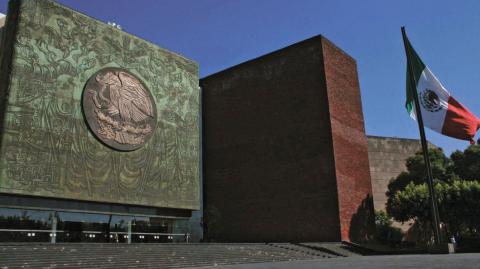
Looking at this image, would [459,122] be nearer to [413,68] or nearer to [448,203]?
[413,68]

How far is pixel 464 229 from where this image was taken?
29.3 meters

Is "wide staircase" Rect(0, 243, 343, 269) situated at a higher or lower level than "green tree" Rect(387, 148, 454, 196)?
lower

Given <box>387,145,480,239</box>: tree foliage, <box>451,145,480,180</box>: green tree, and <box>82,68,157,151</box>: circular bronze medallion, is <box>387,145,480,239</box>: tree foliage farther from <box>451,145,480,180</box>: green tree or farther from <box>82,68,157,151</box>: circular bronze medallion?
<box>82,68,157,151</box>: circular bronze medallion

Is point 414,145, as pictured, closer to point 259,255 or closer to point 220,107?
point 220,107

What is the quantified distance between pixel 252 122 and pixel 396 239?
44.5 ft

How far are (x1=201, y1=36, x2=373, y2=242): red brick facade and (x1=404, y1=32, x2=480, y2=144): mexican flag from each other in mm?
6298

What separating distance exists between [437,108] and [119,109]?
1229 cm

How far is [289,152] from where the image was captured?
24.3 meters

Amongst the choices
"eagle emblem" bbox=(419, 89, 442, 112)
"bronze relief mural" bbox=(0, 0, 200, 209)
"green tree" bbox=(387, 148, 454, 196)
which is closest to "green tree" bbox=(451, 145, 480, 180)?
"green tree" bbox=(387, 148, 454, 196)

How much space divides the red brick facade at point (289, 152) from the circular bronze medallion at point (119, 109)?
7498mm

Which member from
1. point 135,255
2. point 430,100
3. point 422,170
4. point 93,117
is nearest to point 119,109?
point 93,117

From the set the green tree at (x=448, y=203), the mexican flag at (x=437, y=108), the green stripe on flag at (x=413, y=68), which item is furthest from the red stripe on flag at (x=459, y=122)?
the green tree at (x=448, y=203)

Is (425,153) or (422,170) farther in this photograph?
(422,170)

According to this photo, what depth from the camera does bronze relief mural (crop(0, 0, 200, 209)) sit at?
15797mm
